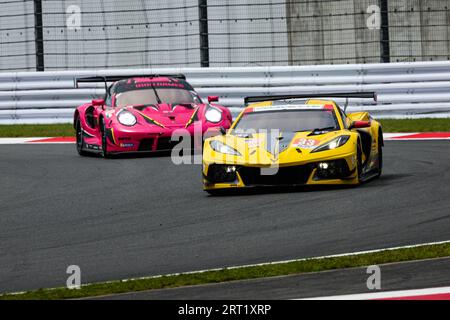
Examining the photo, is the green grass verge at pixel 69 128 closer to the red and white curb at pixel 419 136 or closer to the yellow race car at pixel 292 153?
the red and white curb at pixel 419 136

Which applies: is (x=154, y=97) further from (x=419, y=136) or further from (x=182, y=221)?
(x=182, y=221)

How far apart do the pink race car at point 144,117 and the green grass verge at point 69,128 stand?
3.33 m

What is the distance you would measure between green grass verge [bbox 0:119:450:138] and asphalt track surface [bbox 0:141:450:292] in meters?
4.65

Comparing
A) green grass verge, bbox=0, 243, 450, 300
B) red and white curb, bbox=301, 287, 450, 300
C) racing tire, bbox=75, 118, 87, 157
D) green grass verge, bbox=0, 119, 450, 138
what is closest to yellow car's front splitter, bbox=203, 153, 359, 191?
green grass verge, bbox=0, 243, 450, 300

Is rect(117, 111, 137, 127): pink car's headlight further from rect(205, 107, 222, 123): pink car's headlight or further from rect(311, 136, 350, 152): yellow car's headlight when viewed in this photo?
rect(311, 136, 350, 152): yellow car's headlight

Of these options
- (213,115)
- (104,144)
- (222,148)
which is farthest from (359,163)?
(104,144)

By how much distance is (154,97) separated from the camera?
1720 centimetres

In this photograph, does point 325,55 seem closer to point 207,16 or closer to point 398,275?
point 207,16

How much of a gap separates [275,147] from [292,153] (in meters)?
0.19

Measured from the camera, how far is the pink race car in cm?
1636

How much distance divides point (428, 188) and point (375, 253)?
12.0 ft

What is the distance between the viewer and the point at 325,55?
20.5 metres

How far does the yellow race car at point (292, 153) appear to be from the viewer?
11875mm

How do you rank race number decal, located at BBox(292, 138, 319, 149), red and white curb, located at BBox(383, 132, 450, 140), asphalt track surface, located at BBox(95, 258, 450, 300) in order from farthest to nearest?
red and white curb, located at BBox(383, 132, 450, 140)
race number decal, located at BBox(292, 138, 319, 149)
asphalt track surface, located at BBox(95, 258, 450, 300)
